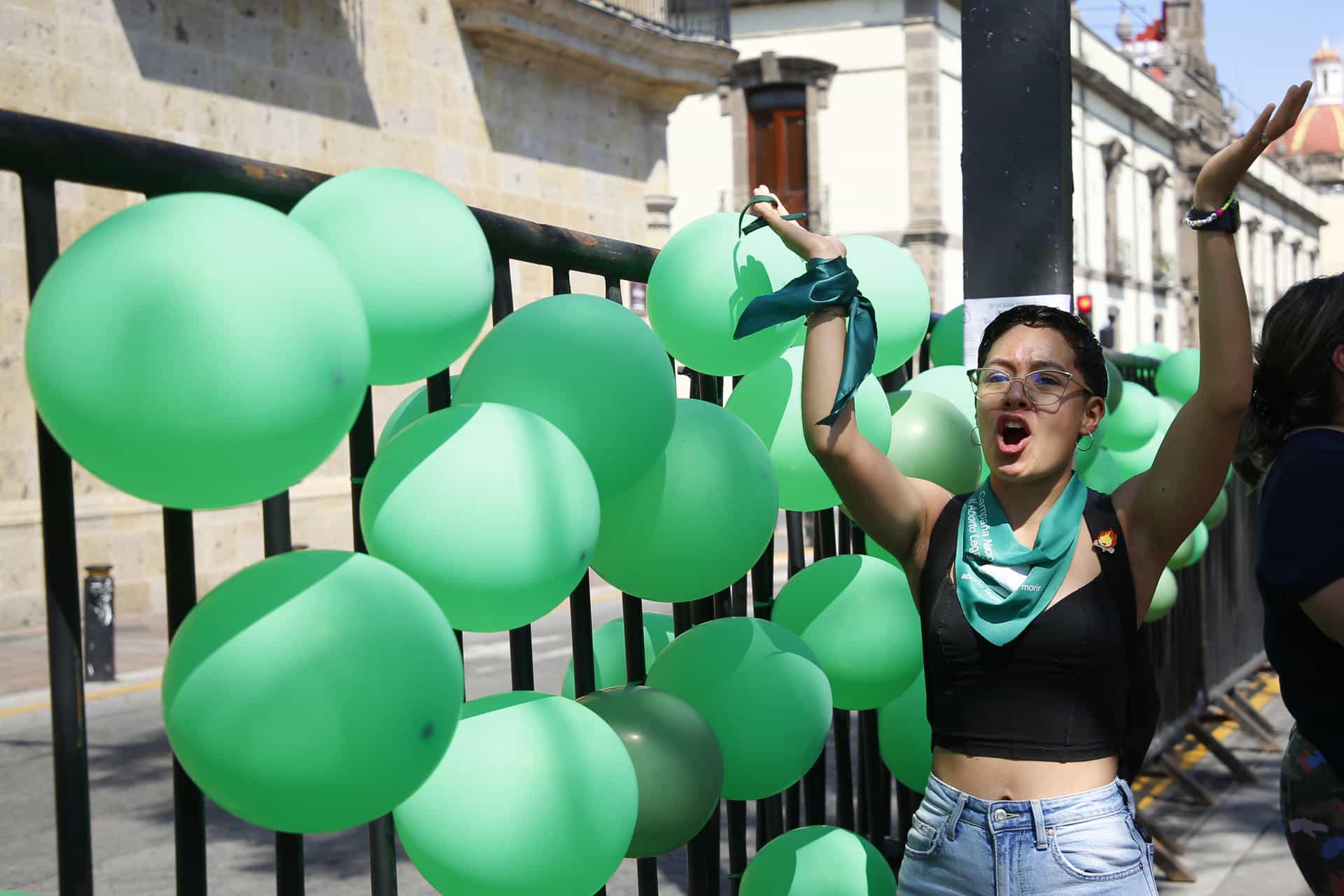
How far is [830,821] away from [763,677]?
13.4 ft

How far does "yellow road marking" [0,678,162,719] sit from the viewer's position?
27.5ft

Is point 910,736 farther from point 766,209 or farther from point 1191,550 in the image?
point 1191,550

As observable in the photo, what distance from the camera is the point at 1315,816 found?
258 centimetres

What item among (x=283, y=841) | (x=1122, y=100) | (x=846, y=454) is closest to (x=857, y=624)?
(x=846, y=454)

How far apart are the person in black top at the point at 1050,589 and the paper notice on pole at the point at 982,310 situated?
0.83 meters

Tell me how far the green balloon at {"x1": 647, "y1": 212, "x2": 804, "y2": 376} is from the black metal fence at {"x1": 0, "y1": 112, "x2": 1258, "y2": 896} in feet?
0.54

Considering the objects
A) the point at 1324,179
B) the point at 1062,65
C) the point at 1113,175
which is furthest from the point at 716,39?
the point at 1324,179

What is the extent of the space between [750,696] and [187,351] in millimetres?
1426

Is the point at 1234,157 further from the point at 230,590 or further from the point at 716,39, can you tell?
the point at 716,39

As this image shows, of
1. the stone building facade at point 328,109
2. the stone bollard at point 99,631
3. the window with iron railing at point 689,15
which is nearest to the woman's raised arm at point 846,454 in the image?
the stone bollard at point 99,631

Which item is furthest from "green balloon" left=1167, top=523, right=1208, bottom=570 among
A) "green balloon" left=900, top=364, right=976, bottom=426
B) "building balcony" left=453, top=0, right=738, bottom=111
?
"building balcony" left=453, top=0, right=738, bottom=111

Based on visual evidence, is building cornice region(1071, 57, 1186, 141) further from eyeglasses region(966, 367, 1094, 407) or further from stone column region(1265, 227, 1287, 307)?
eyeglasses region(966, 367, 1094, 407)

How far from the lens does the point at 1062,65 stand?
10.8 ft

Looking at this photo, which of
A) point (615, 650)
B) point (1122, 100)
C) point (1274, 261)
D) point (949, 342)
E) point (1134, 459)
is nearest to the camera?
point (615, 650)
